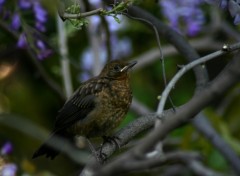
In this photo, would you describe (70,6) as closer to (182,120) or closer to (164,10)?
(182,120)

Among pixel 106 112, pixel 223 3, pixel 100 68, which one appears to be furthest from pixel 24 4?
pixel 223 3

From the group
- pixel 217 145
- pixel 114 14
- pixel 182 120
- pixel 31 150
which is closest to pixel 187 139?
pixel 217 145

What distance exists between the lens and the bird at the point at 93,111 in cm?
474

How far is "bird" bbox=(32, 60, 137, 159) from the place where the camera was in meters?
4.74

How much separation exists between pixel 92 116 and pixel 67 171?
6.91 ft

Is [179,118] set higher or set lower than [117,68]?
higher

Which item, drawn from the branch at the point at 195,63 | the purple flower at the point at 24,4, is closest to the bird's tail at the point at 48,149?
the purple flower at the point at 24,4

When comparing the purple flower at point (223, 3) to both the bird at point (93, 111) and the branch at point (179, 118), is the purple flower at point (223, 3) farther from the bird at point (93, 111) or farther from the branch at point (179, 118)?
the bird at point (93, 111)

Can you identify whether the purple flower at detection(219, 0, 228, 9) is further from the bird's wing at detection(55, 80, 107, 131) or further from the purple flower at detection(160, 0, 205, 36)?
the purple flower at detection(160, 0, 205, 36)

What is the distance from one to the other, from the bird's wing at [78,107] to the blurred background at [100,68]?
750mm

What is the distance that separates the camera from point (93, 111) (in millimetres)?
4781

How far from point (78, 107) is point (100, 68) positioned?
1.75 meters

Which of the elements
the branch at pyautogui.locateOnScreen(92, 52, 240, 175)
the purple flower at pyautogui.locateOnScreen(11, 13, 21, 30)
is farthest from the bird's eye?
the branch at pyautogui.locateOnScreen(92, 52, 240, 175)

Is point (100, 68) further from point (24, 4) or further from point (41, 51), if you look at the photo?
point (41, 51)
